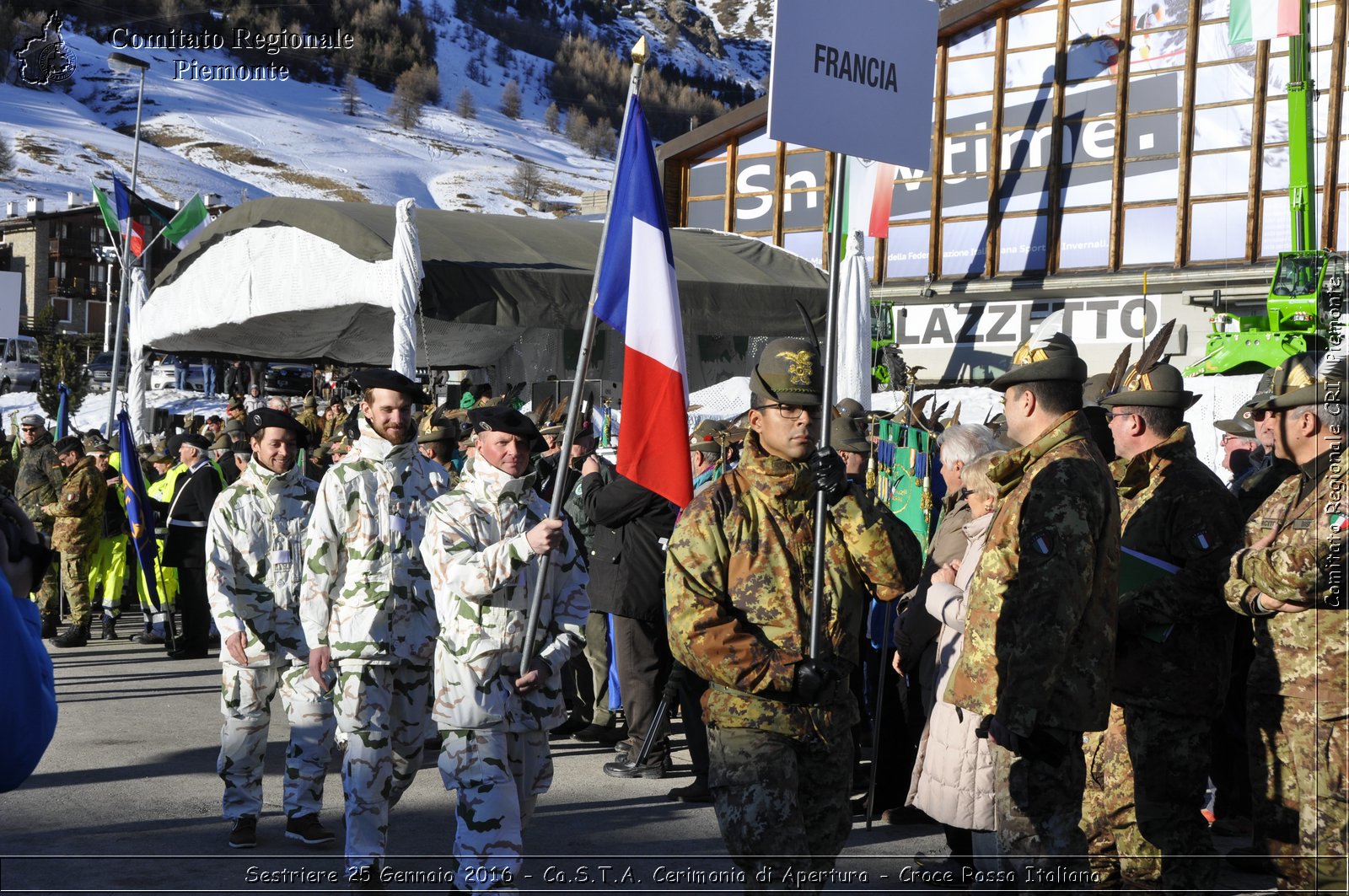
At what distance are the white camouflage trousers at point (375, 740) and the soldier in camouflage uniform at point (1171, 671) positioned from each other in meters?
2.94

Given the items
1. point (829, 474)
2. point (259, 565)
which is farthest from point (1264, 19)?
point (829, 474)

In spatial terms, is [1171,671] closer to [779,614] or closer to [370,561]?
[779,614]

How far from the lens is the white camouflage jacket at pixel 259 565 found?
688cm

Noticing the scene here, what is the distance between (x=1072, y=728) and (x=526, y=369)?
12.9 m

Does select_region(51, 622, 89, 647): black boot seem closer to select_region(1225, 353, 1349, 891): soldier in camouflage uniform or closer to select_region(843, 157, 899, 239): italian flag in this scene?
select_region(843, 157, 899, 239): italian flag

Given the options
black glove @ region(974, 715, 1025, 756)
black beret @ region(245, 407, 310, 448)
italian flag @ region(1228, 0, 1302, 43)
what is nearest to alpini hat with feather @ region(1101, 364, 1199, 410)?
black glove @ region(974, 715, 1025, 756)

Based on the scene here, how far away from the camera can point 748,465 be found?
4.31m

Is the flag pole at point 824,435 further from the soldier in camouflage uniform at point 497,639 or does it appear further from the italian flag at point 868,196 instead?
the italian flag at point 868,196

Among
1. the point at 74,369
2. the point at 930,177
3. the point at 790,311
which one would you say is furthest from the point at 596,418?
the point at 74,369

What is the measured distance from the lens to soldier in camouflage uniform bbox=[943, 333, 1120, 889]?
159 inches

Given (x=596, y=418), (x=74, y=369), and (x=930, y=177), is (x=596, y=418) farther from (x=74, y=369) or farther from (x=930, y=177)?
(x=74, y=369)

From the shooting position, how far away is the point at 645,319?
5465 mm

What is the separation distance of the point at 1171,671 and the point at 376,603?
326 centimetres

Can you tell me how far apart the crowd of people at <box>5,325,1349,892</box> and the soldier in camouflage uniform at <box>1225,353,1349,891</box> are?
0.01 meters
